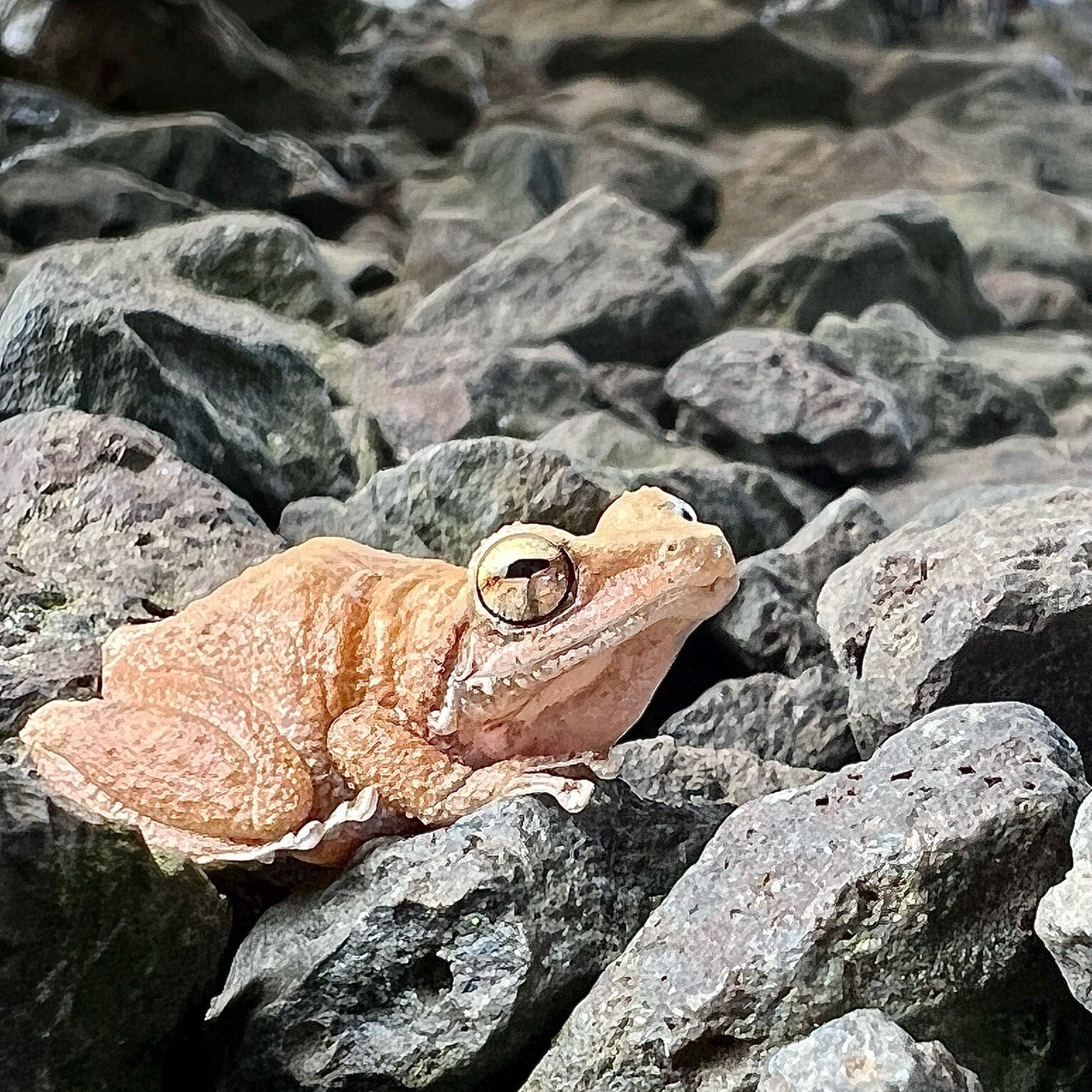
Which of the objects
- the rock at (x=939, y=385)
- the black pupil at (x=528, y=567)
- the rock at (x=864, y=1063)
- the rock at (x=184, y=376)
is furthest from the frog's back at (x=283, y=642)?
the rock at (x=939, y=385)

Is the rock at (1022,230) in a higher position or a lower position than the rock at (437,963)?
lower

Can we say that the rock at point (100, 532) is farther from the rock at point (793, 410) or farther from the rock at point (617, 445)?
the rock at point (793, 410)

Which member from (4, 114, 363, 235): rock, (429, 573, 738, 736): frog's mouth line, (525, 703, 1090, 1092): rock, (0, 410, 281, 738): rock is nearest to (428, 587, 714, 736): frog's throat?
(429, 573, 738, 736): frog's mouth line

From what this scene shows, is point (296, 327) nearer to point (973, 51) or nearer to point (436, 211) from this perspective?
point (436, 211)

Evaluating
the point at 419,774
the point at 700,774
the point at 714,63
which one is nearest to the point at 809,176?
the point at 714,63

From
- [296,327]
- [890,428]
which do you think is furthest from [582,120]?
[890,428]

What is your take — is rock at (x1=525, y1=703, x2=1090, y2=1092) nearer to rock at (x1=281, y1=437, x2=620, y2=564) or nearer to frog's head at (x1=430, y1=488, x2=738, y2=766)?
frog's head at (x1=430, y1=488, x2=738, y2=766)
